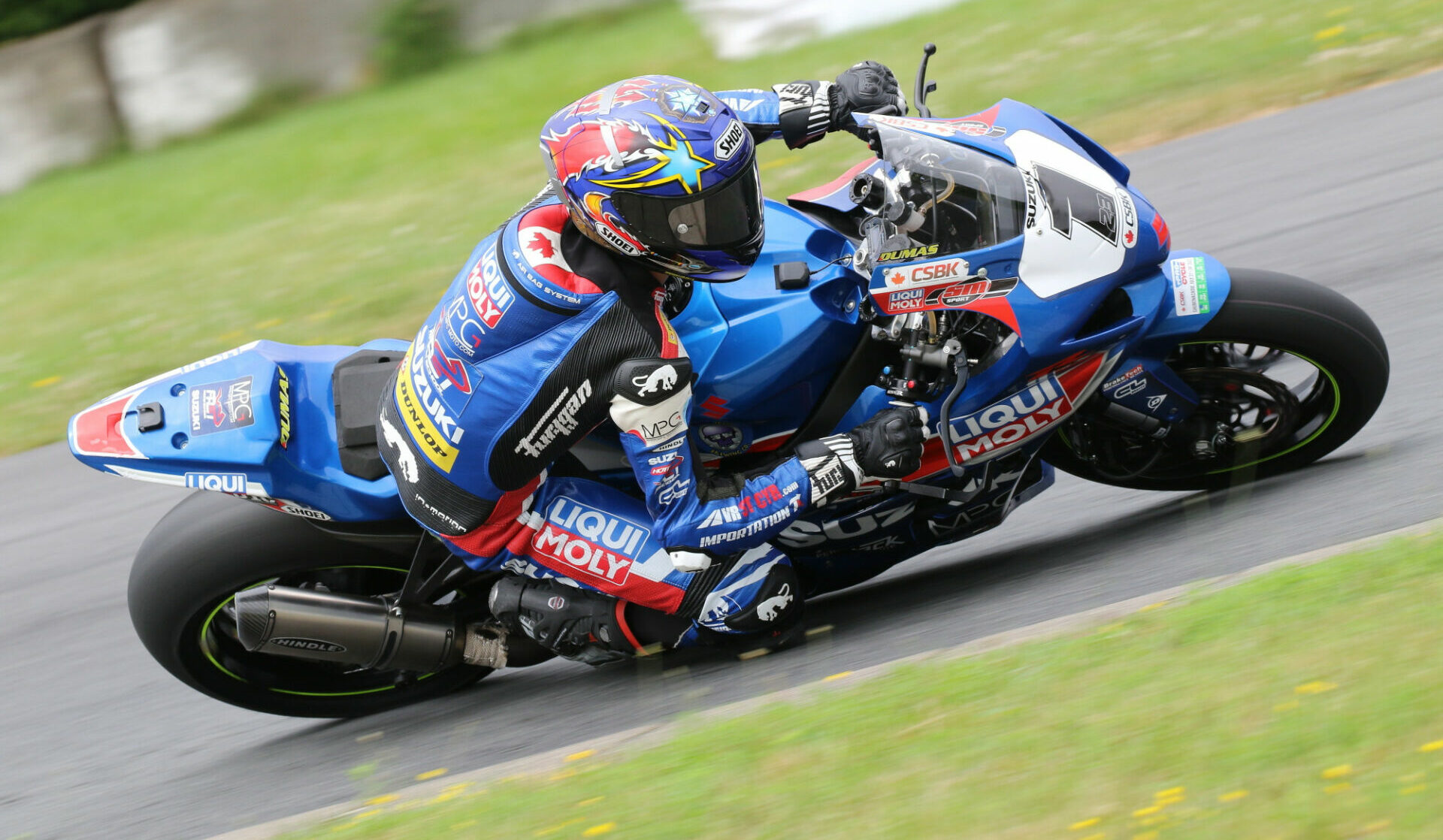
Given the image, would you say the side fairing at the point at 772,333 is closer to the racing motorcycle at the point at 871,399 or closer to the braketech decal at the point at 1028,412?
the racing motorcycle at the point at 871,399

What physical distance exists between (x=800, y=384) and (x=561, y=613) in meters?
0.98

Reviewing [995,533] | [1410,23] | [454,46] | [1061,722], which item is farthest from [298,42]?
[1061,722]

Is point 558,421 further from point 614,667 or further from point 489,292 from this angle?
point 614,667

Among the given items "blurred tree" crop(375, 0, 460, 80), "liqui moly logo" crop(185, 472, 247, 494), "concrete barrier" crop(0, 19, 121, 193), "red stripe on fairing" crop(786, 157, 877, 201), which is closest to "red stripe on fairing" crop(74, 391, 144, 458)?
"liqui moly logo" crop(185, 472, 247, 494)

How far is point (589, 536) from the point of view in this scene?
3994 millimetres

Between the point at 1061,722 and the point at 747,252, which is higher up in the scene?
the point at 747,252

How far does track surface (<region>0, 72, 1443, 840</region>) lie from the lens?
13.3 ft

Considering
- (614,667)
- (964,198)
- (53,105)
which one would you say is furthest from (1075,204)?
(53,105)

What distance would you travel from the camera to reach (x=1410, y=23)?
27.8ft

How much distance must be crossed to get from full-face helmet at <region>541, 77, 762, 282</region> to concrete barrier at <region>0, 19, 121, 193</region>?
37.4 ft

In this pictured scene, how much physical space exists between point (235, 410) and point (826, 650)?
6.16 feet

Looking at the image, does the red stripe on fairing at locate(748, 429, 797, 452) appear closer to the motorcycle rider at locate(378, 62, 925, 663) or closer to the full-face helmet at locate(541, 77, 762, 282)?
the motorcycle rider at locate(378, 62, 925, 663)

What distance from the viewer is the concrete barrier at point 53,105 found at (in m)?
13.0

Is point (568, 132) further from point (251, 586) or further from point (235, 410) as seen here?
point (251, 586)
